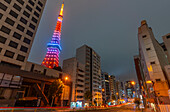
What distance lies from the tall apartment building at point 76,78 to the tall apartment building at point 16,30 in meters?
25.0

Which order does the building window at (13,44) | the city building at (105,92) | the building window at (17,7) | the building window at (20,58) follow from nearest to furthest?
the building window at (13,44) < the building window at (20,58) < the building window at (17,7) < the city building at (105,92)

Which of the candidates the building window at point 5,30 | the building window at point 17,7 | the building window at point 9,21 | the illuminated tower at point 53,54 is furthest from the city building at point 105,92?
the building window at point 17,7

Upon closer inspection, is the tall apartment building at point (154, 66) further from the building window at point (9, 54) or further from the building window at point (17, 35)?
the building window at point (17, 35)

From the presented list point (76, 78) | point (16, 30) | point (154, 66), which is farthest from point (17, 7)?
point (154, 66)

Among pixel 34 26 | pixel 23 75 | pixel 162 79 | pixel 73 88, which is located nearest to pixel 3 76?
pixel 23 75

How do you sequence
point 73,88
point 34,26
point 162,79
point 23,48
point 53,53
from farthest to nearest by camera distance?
point 53,53 < point 73,88 < point 34,26 < point 23,48 < point 162,79

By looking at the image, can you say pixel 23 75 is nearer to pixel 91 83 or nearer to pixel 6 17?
pixel 6 17

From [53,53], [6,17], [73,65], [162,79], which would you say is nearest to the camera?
[162,79]

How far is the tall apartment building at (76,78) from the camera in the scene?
4868cm

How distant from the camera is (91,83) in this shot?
67.0 m

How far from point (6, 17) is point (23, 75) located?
20954 mm

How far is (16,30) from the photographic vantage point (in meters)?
32.4

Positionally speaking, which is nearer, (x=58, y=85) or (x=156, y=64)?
(x=58, y=85)

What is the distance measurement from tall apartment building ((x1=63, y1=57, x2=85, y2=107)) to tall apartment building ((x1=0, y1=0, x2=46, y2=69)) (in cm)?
2503
